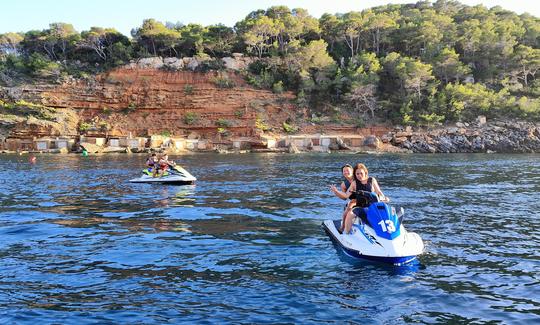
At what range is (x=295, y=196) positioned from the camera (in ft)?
67.5

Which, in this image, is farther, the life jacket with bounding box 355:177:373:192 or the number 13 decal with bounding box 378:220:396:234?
the life jacket with bounding box 355:177:373:192

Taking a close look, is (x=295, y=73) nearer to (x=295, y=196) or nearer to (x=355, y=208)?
(x=295, y=196)

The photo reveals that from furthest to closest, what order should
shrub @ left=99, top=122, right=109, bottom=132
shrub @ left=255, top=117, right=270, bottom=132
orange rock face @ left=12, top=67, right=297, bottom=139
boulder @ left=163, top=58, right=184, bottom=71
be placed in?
boulder @ left=163, top=58, right=184, bottom=71
orange rock face @ left=12, top=67, right=297, bottom=139
shrub @ left=255, top=117, right=270, bottom=132
shrub @ left=99, top=122, right=109, bottom=132

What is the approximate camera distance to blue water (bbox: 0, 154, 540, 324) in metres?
7.25

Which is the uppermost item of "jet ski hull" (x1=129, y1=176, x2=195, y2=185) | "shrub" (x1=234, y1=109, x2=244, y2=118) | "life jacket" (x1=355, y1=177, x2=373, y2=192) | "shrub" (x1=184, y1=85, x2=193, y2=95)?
"shrub" (x1=184, y1=85, x2=193, y2=95)

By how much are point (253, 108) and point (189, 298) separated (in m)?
61.7

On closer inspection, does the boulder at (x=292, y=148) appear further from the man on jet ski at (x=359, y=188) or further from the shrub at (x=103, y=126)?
the man on jet ski at (x=359, y=188)

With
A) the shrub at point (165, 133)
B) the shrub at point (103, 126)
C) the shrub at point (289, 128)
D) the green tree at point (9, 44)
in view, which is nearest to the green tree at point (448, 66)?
the shrub at point (289, 128)

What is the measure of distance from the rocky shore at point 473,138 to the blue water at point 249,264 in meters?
40.7

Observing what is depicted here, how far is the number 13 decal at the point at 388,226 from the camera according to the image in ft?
31.0

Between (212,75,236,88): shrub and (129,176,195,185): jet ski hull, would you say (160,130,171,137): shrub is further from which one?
(129,176,195,185): jet ski hull

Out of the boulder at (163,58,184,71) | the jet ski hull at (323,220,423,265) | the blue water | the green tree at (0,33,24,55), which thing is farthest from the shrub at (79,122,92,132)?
the jet ski hull at (323,220,423,265)

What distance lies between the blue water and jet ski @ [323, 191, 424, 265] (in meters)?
0.31

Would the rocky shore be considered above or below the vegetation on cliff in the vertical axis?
below
